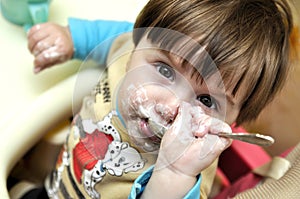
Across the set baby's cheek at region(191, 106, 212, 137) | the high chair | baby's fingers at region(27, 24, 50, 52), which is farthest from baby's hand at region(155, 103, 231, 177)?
baby's fingers at region(27, 24, 50, 52)

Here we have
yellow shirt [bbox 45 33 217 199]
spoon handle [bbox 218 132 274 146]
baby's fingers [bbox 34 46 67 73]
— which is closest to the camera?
spoon handle [bbox 218 132 274 146]

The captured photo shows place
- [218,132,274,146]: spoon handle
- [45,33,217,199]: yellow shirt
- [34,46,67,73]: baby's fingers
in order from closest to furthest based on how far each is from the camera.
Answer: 1. [218,132,274,146]: spoon handle
2. [45,33,217,199]: yellow shirt
3. [34,46,67,73]: baby's fingers

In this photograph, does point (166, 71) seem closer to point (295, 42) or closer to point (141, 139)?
point (141, 139)

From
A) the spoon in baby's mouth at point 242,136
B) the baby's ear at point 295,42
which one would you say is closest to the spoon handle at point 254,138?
the spoon in baby's mouth at point 242,136

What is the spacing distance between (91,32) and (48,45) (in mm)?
66

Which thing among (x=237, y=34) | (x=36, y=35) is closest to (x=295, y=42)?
(x=237, y=34)

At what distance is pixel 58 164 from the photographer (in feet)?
2.04

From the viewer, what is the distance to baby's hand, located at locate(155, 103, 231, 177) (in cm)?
43

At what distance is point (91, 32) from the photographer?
65 cm

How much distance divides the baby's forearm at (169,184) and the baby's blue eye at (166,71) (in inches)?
3.4

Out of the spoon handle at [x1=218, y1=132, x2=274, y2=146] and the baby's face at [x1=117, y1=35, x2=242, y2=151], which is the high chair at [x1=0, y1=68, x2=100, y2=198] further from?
the spoon handle at [x1=218, y1=132, x2=274, y2=146]

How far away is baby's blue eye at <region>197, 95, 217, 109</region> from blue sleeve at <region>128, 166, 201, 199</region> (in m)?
0.07

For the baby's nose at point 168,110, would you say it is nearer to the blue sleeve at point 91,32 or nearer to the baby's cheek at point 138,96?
the baby's cheek at point 138,96

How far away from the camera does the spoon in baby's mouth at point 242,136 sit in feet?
1.30
